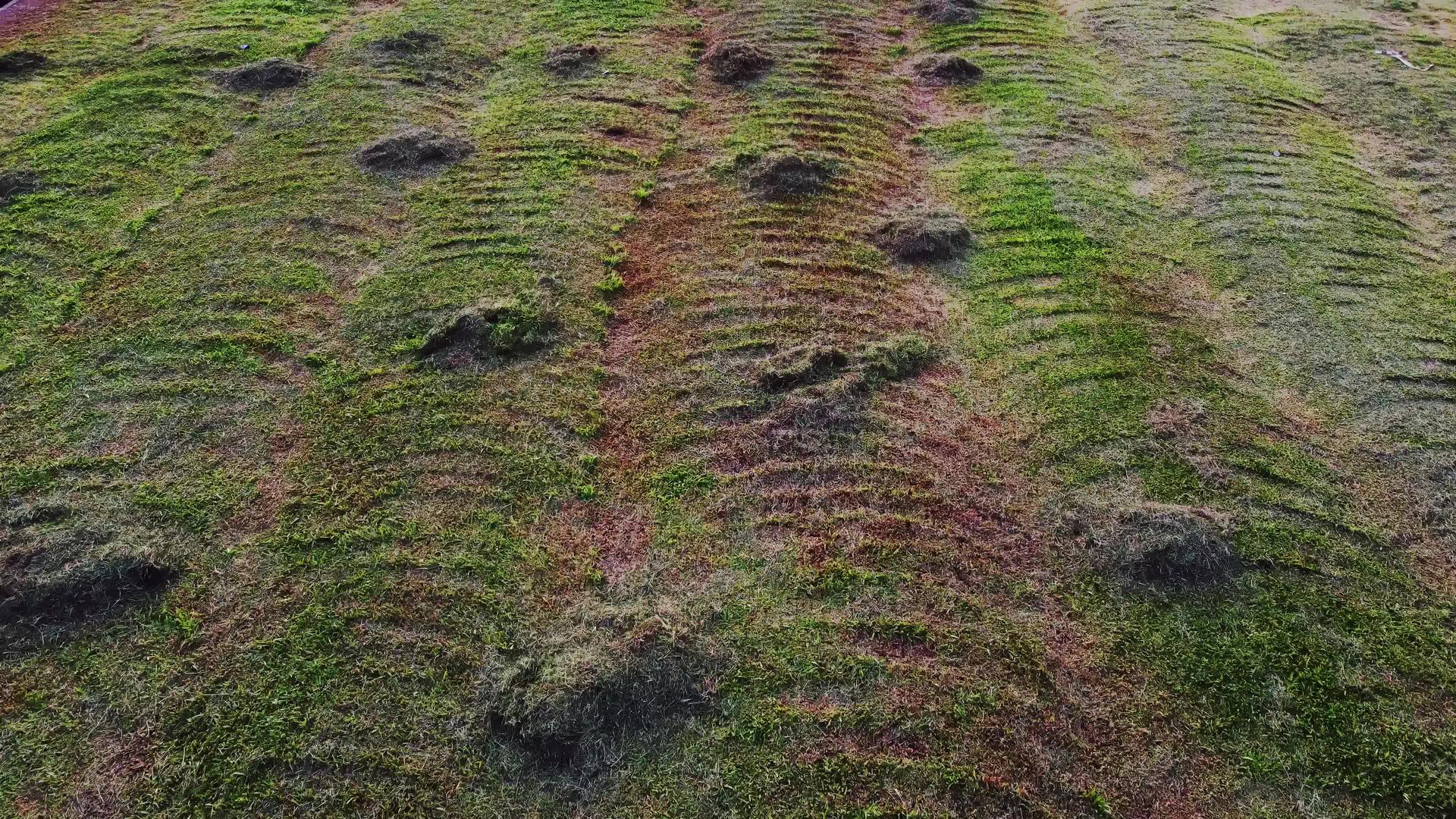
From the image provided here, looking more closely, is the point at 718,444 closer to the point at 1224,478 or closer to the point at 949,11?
the point at 1224,478

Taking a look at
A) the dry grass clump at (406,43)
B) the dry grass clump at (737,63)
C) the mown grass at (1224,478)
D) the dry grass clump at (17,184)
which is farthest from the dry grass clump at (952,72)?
the dry grass clump at (17,184)

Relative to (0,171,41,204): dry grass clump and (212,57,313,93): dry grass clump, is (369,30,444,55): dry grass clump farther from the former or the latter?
(0,171,41,204): dry grass clump

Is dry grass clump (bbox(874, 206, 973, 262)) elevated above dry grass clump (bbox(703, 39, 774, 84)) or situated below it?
below

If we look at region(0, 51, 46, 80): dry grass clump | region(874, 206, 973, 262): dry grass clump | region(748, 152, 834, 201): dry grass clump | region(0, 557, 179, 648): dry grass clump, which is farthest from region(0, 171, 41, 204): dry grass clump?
region(874, 206, 973, 262): dry grass clump

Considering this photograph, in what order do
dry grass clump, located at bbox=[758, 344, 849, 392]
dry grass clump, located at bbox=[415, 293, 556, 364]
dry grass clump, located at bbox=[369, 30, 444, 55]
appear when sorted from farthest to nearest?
dry grass clump, located at bbox=[369, 30, 444, 55]
dry grass clump, located at bbox=[415, 293, 556, 364]
dry grass clump, located at bbox=[758, 344, 849, 392]

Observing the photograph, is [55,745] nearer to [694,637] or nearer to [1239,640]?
[694,637]

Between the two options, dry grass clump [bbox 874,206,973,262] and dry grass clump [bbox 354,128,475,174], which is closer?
dry grass clump [bbox 874,206,973,262]

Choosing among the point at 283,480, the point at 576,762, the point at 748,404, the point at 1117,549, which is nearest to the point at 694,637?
the point at 576,762

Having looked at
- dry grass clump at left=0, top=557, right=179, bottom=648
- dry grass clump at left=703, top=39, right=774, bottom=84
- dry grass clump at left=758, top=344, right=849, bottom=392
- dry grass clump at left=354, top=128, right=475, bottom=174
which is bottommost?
dry grass clump at left=0, top=557, right=179, bottom=648

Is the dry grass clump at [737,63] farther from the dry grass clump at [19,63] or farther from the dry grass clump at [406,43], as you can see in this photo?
the dry grass clump at [19,63]

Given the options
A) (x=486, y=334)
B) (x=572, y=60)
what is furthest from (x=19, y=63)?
(x=486, y=334)
